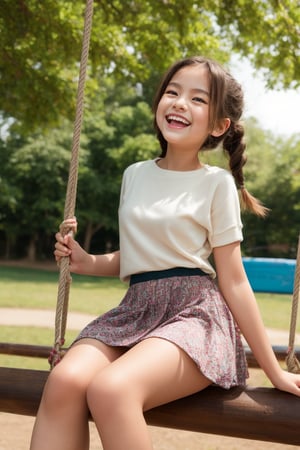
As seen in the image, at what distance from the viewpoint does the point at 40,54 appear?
687 cm

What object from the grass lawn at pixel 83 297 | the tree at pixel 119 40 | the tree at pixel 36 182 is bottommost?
the grass lawn at pixel 83 297

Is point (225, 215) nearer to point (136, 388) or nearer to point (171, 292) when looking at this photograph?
point (171, 292)

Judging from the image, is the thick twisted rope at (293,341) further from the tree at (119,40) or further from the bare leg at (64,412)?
the tree at (119,40)

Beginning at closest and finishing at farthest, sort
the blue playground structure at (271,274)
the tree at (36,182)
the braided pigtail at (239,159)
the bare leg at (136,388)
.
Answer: the bare leg at (136,388) → the braided pigtail at (239,159) → the blue playground structure at (271,274) → the tree at (36,182)

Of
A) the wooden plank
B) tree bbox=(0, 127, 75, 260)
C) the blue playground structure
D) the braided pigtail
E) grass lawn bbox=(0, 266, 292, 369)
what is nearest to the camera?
the wooden plank

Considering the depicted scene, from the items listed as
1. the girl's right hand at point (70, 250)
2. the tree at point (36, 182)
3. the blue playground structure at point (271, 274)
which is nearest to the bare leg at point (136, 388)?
the girl's right hand at point (70, 250)

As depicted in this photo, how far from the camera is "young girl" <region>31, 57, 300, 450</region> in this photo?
161 centimetres

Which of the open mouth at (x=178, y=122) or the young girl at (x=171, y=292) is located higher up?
the open mouth at (x=178, y=122)

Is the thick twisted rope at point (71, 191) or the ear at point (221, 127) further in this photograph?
the ear at point (221, 127)

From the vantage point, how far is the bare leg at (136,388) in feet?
5.06

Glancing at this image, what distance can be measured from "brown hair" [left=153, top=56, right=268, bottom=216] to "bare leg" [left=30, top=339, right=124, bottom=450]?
0.85m

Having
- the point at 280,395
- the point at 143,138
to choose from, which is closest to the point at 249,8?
the point at 280,395

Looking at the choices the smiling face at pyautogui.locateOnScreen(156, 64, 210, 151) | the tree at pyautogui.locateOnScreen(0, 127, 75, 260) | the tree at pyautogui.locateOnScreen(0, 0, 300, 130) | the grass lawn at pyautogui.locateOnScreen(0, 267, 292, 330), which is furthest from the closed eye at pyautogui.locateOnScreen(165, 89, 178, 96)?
the tree at pyautogui.locateOnScreen(0, 127, 75, 260)

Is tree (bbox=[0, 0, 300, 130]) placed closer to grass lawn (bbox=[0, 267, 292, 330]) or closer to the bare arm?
grass lawn (bbox=[0, 267, 292, 330])
